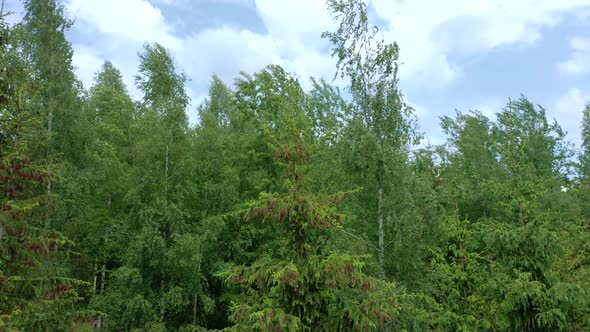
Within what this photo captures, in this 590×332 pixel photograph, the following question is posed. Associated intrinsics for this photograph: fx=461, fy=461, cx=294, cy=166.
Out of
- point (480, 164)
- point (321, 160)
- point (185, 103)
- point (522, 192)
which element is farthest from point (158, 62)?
point (480, 164)

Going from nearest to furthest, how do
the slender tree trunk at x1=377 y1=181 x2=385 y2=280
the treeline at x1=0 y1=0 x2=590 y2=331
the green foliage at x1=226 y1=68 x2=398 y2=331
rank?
the green foliage at x1=226 y1=68 x2=398 y2=331 → the treeline at x1=0 y1=0 x2=590 y2=331 → the slender tree trunk at x1=377 y1=181 x2=385 y2=280

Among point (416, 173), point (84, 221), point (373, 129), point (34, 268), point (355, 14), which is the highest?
point (355, 14)

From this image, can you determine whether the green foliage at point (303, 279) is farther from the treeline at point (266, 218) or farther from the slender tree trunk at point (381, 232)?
the slender tree trunk at point (381, 232)

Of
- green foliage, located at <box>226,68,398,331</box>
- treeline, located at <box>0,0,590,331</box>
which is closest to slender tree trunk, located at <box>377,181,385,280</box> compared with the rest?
treeline, located at <box>0,0,590,331</box>

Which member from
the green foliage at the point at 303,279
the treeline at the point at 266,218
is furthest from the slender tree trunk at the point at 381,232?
the green foliage at the point at 303,279

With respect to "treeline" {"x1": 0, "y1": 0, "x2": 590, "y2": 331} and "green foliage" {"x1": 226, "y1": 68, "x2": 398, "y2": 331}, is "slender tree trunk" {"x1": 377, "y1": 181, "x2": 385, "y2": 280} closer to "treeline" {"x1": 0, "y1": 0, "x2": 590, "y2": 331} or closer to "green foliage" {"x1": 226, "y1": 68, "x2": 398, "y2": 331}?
"treeline" {"x1": 0, "y1": 0, "x2": 590, "y2": 331}

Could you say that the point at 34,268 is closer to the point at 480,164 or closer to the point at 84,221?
the point at 84,221

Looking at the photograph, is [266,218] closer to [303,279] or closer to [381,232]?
[303,279]

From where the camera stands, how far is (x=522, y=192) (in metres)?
10.8

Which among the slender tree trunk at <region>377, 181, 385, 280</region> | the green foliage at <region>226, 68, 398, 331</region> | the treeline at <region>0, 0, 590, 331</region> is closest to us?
the green foliage at <region>226, 68, 398, 331</region>

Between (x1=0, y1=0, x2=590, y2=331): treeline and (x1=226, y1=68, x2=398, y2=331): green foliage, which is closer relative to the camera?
(x1=226, y1=68, x2=398, y2=331): green foliage

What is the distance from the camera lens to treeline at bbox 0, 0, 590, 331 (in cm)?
845

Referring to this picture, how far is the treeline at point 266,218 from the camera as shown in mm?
8445

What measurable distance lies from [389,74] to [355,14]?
231 centimetres
